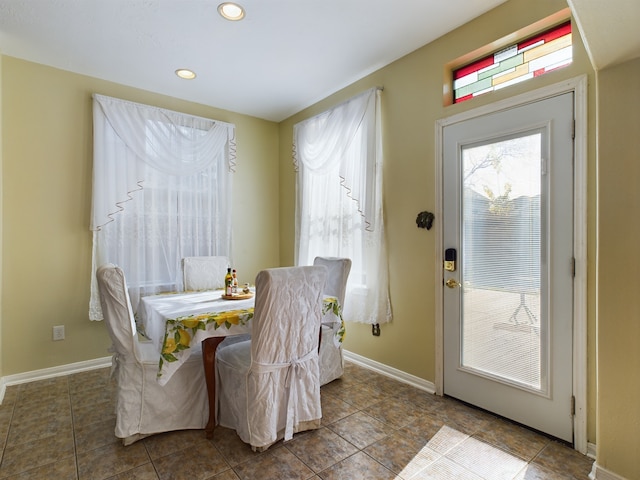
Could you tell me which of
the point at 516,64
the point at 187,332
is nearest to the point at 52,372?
the point at 187,332

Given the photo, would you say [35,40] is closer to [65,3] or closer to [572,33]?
[65,3]

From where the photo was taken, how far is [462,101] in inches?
101

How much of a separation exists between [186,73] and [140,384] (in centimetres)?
264

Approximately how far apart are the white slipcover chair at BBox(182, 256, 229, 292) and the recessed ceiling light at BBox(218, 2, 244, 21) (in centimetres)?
199

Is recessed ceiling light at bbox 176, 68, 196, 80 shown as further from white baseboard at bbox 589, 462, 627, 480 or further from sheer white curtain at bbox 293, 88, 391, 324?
white baseboard at bbox 589, 462, 627, 480

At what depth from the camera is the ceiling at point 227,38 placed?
227 centimetres

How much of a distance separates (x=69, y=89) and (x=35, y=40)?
52 cm

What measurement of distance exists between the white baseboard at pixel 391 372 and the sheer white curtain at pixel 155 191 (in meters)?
1.82

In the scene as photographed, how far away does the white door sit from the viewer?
200 cm

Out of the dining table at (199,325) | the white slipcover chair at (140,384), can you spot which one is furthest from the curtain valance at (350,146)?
the white slipcover chair at (140,384)

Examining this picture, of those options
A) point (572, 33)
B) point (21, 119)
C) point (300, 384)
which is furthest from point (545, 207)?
point (21, 119)

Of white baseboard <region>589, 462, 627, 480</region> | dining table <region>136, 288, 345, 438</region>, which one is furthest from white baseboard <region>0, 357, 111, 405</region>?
white baseboard <region>589, 462, 627, 480</region>

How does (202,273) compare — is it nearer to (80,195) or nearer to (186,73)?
(80,195)

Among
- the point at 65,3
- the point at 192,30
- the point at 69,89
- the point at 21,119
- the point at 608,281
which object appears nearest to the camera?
the point at 608,281
